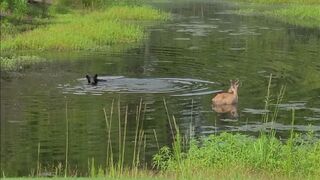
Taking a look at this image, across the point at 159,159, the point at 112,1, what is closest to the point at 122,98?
the point at 159,159

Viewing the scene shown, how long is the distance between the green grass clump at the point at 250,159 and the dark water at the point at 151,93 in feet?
8.13

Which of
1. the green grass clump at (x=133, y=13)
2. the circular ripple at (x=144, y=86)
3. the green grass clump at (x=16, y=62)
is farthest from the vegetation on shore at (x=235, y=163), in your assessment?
the green grass clump at (x=133, y=13)

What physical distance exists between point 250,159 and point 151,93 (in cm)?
1145

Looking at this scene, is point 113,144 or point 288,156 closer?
point 288,156

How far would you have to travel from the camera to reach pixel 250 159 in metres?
14.4

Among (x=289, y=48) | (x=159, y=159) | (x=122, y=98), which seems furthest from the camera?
(x=289, y=48)

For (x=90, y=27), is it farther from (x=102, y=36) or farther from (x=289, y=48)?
(x=289, y=48)

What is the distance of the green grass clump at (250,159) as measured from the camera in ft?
44.5

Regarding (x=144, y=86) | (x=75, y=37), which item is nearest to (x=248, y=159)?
(x=144, y=86)

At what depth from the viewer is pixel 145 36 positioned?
4566 centimetres

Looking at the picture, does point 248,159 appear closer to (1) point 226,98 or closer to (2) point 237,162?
(2) point 237,162

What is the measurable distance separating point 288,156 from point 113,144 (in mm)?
6011

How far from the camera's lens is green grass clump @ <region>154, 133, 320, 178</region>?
13562 mm

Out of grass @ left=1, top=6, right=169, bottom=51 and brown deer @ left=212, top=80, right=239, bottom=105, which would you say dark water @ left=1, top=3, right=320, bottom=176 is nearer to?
brown deer @ left=212, top=80, right=239, bottom=105
